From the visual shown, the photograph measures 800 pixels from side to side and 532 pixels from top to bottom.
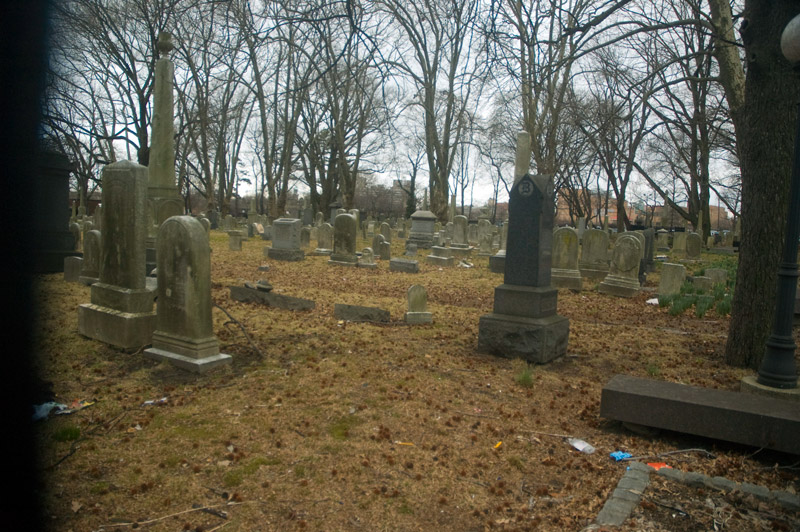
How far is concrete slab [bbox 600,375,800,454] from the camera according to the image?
12.0 feet

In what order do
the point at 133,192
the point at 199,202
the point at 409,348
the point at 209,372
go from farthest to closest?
1. the point at 199,202
2. the point at 409,348
3. the point at 133,192
4. the point at 209,372

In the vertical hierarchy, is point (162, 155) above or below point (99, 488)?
above

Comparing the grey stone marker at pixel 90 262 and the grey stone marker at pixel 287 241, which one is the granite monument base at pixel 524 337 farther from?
the grey stone marker at pixel 287 241

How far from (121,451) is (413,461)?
1.99 metres

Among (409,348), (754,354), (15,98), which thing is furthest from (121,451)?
(754,354)

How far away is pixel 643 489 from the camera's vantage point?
3229mm

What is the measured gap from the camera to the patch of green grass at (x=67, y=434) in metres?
3.65

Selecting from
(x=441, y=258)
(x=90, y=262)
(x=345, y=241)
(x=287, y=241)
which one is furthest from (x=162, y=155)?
(x=441, y=258)

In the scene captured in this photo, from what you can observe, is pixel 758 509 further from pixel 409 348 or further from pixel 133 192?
pixel 133 192

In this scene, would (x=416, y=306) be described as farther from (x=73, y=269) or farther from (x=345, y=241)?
(x=345, y=241)

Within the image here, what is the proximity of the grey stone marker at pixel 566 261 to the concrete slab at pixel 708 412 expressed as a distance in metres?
8.39

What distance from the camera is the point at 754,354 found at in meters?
5.99

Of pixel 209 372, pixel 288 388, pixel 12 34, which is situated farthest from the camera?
pixel 209 372

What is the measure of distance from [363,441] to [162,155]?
427 inches
